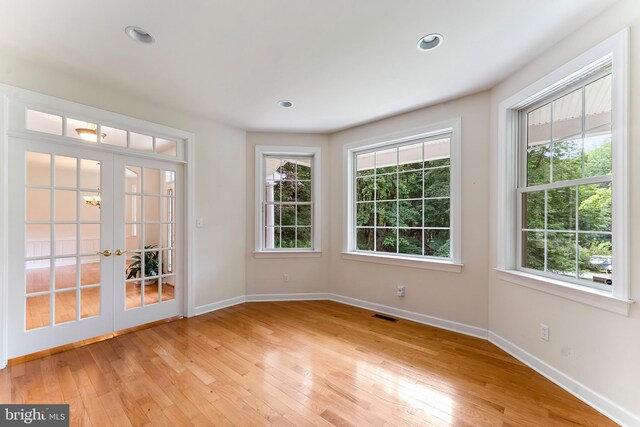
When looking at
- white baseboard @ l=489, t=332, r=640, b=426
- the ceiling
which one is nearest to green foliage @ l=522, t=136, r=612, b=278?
white baseboard @ l=489, t=332, r=640, b=426

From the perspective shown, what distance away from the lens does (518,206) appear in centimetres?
261

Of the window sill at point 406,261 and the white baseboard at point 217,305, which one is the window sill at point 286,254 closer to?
the window sill at point 406,261

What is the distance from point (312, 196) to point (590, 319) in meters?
3.31

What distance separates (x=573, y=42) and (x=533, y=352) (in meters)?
2.46

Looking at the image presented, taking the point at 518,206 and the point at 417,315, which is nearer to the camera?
the point at 518,206

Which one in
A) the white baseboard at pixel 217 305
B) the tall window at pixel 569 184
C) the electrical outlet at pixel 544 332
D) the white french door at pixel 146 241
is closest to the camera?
the tall window at pixel 569 184

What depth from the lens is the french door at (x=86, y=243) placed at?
2.41 meters

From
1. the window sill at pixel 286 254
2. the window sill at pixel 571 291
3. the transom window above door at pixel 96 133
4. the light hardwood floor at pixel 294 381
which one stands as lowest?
the light hardwood floor at pixel 294 381

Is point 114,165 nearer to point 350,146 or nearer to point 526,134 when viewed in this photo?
point 350,146

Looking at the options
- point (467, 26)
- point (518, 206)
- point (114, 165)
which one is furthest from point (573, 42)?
point (114, 165)

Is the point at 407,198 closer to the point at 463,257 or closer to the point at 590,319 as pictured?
the point at 463,257

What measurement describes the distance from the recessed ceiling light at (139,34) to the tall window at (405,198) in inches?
110

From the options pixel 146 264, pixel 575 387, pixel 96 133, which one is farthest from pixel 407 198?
pixel 96 133

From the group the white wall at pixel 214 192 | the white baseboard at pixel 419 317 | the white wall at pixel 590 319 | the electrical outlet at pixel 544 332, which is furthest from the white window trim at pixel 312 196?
the electrical outlet at pixel 544 332
